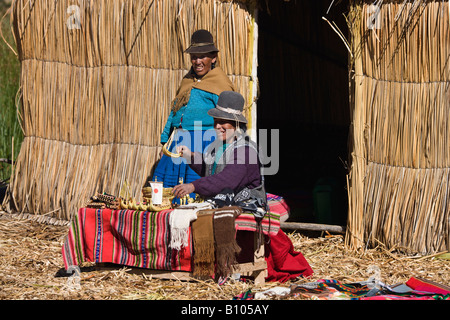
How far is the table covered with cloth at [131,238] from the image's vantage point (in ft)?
16.5

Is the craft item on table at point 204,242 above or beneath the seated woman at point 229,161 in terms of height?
beneath

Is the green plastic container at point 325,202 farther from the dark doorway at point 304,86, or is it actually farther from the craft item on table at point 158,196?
the craft item on table at point 158,196

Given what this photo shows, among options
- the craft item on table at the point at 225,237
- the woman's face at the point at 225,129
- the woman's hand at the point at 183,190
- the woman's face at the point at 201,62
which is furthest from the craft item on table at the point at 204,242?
the woman's face at the point at 201,62

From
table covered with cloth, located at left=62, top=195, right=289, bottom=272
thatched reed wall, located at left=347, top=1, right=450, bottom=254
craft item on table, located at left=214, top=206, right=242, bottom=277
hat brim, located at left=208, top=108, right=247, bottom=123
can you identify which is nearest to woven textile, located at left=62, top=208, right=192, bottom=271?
table covered with cloth, located at left=62, top=195, right=289, bottom=272

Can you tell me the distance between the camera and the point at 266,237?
17.1ft

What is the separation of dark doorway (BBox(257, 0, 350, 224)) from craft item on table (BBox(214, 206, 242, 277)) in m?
3.85

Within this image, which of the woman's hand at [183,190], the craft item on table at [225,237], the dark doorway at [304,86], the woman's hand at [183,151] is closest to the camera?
the craft item on table at [225,237]

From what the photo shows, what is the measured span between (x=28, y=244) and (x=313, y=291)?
2.80 meters

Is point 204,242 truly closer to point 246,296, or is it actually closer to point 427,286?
point 246,296

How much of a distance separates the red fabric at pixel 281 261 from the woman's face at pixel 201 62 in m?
1.56

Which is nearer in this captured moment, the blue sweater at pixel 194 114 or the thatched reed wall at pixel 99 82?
the blue sweater at pixel 194 114

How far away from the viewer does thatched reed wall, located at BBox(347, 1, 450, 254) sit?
592cm

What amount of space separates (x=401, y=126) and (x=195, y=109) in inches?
63.8

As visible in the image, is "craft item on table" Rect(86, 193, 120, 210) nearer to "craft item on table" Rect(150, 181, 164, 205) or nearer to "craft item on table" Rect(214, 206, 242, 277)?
"craft item on table" Rect(150, 181, 164, 205)
